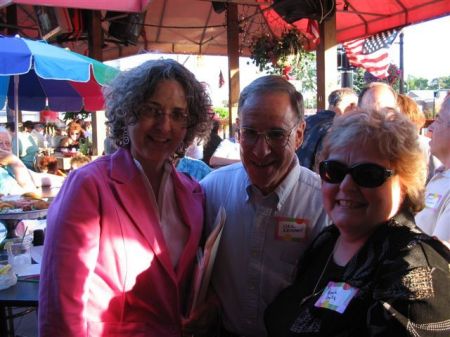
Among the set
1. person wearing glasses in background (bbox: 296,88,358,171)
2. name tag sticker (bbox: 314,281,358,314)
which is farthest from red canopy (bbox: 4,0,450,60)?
name tag sticker (bbox: 314,281,358,314)

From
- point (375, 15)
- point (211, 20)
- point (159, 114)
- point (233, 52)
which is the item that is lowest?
point (159, 114)

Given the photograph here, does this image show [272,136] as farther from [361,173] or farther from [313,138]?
[313,138]

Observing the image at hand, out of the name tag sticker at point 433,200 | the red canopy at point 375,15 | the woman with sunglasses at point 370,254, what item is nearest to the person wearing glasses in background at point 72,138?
the red canopy at point 375,15

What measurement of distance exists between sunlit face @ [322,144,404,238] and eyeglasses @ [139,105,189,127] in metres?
0.61

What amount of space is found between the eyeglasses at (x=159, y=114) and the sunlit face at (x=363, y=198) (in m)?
0.61

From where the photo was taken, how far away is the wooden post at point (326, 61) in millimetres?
A: 5449

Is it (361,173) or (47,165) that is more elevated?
(361,173)

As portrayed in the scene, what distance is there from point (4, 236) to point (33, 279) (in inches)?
29.2

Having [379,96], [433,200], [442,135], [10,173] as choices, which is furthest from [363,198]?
[10,173]

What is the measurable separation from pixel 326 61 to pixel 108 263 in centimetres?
475

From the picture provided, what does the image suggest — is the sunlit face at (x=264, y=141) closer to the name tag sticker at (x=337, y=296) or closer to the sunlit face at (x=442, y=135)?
the name tag sticker at (x=337, y=296)

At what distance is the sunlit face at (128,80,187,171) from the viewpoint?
5.32 ft

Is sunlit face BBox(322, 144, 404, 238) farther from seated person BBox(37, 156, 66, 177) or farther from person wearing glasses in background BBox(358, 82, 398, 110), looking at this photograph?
seated person BBox(37, 156, 66, 177)

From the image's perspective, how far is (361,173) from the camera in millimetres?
1316
